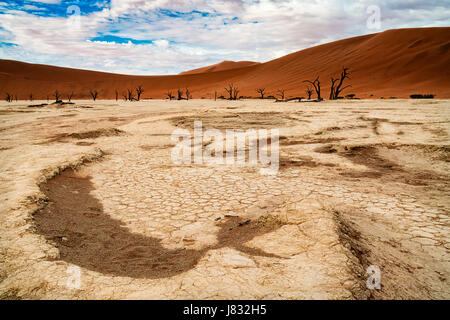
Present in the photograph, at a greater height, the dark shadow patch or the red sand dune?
the red sand dune

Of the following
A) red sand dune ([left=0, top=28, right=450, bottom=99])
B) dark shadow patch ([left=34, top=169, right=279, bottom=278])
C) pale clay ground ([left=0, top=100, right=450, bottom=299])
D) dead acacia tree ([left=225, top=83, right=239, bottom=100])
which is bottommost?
dark shadow patch ([left=34, top=169, right=279, bottom=278])

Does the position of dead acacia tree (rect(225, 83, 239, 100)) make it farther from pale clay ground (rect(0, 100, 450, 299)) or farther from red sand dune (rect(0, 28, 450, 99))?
pale clay ground (rect(0, 100, 450, 299))

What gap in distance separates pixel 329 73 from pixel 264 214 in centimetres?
4084

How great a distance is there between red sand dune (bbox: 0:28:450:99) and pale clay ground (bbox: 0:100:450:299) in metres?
20.5

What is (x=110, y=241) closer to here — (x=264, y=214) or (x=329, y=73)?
(x=264, y=214)

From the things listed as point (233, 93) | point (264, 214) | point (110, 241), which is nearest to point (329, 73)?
point (233, 93)

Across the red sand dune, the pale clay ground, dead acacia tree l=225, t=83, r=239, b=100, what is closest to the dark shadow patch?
the pale clay ground

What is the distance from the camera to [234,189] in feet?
12.9

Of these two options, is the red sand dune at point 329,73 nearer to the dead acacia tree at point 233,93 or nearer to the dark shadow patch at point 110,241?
the dead acacia tree at point 233,93

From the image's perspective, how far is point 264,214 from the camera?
2988 millimetres

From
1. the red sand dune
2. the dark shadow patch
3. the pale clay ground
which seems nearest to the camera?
the pale clay ground

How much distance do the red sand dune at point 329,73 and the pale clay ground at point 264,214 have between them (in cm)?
2049

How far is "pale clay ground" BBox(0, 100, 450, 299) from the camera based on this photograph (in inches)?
67.6

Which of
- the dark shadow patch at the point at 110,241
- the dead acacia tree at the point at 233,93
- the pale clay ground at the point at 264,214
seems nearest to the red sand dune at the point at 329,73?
the dead acacia tree at the point at 233,93
